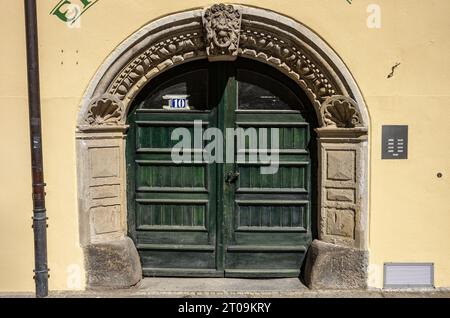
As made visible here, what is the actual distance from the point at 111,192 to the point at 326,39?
2589 mm

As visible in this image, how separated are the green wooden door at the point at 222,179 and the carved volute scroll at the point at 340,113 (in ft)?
0.96

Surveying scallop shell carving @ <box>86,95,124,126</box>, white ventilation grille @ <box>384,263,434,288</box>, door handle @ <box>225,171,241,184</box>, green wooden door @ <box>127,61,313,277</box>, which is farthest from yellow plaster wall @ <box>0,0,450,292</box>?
door handle @ <box>225,171,241,184</box>

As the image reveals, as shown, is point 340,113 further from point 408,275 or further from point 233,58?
point 408,275

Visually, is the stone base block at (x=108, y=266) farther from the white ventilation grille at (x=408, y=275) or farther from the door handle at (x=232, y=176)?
the white ventilation grille at (x=408, y=275)

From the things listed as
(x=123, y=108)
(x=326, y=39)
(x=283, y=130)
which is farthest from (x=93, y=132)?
(x=326, y=39)

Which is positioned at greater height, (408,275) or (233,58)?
(233,58)

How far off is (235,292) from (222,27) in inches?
101

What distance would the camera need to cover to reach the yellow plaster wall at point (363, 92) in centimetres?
464

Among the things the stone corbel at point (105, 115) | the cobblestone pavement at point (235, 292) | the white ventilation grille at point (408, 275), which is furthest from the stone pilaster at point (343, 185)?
the stone corbel at point (105, 115)

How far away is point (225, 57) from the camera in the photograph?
16.1 feet

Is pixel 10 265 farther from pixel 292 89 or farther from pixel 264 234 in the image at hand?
pixel 292 89

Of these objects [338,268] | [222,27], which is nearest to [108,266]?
[338,268]

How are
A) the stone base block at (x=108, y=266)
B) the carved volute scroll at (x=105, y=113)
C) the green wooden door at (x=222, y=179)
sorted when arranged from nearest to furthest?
the carved volute scroll at (x=105, y=113) < the stone base block at (x=108, y=266) < the green wooden door at (x=222, y=179)

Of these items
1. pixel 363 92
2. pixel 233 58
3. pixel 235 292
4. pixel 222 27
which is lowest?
pixel 235 292
